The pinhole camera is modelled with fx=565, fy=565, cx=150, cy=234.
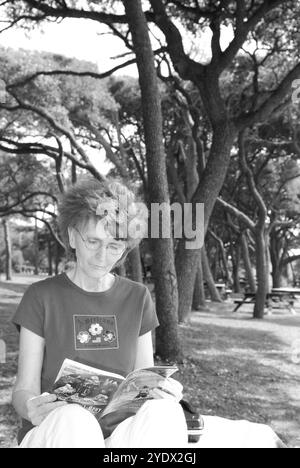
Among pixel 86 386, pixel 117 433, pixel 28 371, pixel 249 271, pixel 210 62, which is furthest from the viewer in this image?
pixel 249 271

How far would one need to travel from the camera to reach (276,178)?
21.3 m

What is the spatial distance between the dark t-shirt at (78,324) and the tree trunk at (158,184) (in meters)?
4.25

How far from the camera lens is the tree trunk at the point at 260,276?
1329 cm

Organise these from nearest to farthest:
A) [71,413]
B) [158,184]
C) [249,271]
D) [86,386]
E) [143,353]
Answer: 1. [71,413]
2. [86,386]
3. [143,353]
4. [158,184]
5. [249,271]

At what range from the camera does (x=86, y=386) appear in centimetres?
199

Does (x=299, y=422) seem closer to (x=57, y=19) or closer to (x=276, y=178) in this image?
(x=57, y=19)

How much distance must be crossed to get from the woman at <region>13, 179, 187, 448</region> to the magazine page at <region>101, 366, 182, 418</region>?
309 mm

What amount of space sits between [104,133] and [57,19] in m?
8.86

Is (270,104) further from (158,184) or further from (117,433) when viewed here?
(117,433)

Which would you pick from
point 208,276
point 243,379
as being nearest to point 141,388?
point 243,379

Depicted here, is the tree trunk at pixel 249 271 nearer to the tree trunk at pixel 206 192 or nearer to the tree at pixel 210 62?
the tree at pixel 210 62

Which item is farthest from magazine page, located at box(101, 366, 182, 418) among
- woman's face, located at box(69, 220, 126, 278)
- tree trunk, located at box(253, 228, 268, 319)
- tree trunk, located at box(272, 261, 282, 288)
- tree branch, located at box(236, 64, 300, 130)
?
tree trunk, located at box(272, 261, 282, 288)

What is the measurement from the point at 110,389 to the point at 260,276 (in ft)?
39.4
